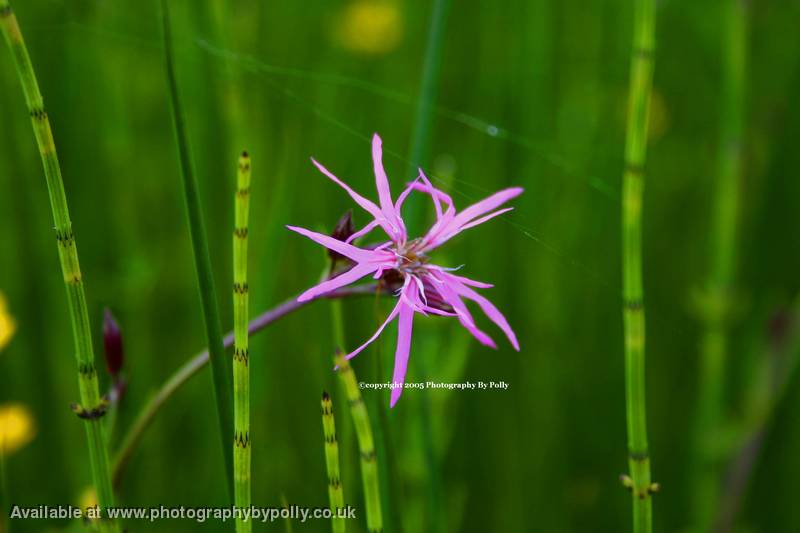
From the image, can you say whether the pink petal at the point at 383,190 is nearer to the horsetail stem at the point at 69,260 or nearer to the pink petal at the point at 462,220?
the pink petal at the point at 462,220

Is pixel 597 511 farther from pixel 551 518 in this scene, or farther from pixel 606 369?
pixel 606 369

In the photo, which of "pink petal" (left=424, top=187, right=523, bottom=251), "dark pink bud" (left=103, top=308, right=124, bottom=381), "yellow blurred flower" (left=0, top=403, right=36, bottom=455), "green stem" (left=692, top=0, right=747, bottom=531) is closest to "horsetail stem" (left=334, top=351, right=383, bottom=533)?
"pink petal" (left=424, top=187, right=523, bottom=251)

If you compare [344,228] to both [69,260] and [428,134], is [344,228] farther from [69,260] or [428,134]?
[428,134]

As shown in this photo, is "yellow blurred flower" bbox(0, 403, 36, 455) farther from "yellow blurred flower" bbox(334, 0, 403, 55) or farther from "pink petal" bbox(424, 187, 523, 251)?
"yellow blurred flower" bbox(334, 0, 403, 55)

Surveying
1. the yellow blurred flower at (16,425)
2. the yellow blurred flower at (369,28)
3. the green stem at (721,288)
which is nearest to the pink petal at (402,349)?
the yellow blurred flower at (16,425)

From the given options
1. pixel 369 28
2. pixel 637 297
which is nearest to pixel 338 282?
pixel 637 297

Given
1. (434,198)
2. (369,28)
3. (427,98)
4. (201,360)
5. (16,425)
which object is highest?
(369,28)

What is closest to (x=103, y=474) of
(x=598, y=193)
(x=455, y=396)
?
(x=455, y=396)
